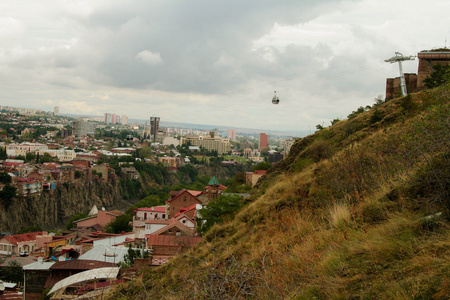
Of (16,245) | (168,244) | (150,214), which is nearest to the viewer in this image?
(168,244)

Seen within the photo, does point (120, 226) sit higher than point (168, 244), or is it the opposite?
point (168, 244)

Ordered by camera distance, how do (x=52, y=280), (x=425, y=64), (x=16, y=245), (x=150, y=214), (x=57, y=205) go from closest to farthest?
1. (x=425, y=64)
2. (x=52, y=280)
3. (x=16, y=245)
4. (x=150, y=214)
5. (x=57, y=205)

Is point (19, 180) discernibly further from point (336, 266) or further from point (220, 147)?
point (220, 147)

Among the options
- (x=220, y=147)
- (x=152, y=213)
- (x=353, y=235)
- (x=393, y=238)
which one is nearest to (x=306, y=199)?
(x=353, y=235)

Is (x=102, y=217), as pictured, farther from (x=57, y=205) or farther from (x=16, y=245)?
(x=57, y=205)

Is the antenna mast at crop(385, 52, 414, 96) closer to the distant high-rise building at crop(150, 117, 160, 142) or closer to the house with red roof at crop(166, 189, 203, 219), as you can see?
the house with red roof at crop(166, 189, 203, 219)

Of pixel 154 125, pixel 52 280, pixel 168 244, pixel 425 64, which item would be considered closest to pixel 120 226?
pixel 52 280

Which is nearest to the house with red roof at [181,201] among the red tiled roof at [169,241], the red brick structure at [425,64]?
the red tiled roof at [169,241]

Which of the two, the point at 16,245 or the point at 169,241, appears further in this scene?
the point at 16,245
